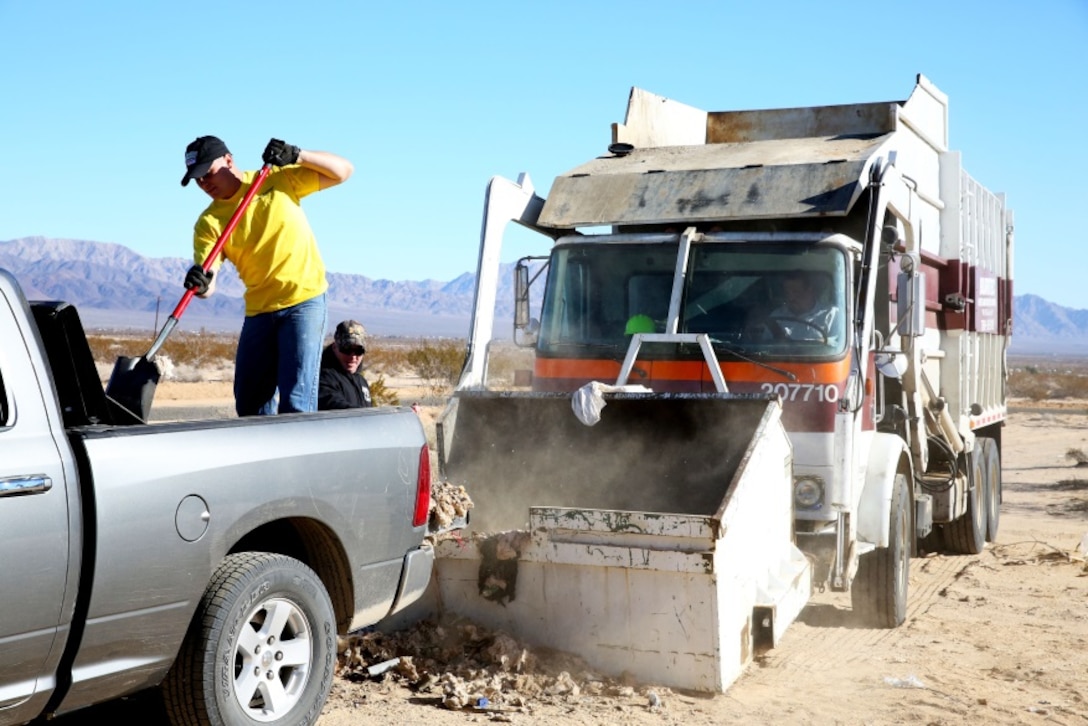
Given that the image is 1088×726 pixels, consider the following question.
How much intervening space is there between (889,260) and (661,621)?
11.4 feet

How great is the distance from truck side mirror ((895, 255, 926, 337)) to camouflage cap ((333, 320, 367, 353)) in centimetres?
344

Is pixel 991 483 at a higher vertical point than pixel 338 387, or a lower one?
lower

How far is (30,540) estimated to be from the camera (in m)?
4.07

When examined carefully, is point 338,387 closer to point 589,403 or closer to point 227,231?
point 589,403

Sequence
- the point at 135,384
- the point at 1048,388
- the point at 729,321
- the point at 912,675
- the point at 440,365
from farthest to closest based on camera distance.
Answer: the point at 1048,388 < the point at 440,365 < the point at 729,321 < the point at 912,675 < the point at 135,384

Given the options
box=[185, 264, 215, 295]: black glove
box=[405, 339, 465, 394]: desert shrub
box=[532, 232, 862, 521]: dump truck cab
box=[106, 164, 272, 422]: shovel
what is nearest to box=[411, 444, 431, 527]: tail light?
box=[106, 164, 272, 422]: shovel

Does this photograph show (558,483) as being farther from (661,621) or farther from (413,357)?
(413,357)

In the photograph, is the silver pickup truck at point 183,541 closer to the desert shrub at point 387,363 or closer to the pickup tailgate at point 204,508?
the pickup tailgate at point 204,508

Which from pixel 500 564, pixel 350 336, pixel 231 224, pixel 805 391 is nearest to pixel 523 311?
pixel 350 336

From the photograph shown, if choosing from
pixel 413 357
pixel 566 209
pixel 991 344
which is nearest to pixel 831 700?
pixel 566 209

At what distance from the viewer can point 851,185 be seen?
8.15m

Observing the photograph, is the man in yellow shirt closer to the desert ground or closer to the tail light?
the tail light

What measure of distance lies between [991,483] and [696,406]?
633cm

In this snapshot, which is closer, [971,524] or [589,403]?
[589,403]
